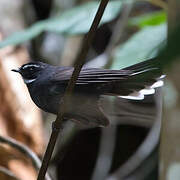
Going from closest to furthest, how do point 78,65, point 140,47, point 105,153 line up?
point 78,65, point 140,47, point 105,153

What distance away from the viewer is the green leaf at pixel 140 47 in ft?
5.93

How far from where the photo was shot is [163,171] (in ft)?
4.62

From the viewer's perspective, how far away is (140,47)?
6.23 ft

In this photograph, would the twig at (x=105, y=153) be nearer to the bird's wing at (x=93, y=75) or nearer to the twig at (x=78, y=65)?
the bird's wing at (x=93, y=75)

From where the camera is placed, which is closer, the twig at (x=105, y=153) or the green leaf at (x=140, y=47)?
the green leaf at (x=140, y=47)

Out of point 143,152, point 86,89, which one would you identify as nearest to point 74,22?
point 86,89

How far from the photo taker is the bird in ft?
4.77

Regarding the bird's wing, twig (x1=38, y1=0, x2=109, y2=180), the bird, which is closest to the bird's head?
the bird

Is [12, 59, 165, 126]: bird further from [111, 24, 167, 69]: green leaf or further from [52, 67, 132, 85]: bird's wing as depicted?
[111, 24, 167, 69]: green leaf

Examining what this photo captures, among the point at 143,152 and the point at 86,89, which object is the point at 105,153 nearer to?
the point at 143,152

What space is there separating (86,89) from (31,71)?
0.43m

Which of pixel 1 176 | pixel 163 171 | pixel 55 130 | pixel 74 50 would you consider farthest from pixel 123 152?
pixel 55 130

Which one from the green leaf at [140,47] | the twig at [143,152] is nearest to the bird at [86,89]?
the green leaf at [140,47]

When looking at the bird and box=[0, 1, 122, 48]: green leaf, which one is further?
box=[0, 1, 122, 48]: green leaf
